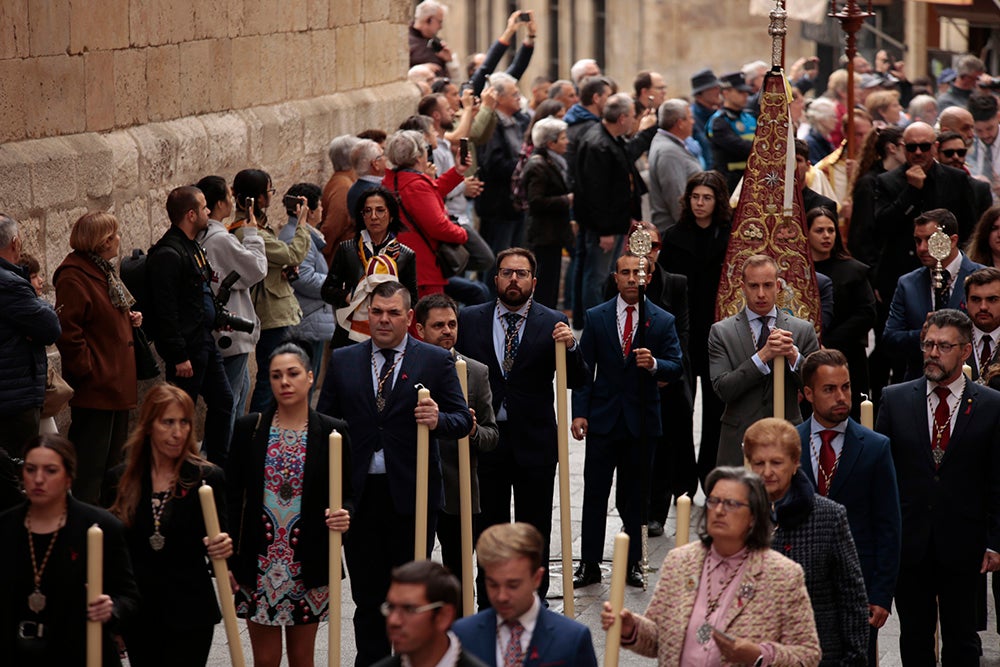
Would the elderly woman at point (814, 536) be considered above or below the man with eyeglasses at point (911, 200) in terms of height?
below

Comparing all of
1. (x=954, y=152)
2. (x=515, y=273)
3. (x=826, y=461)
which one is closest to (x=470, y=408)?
(x=515, y=273)

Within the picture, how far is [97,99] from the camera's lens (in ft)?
34.5

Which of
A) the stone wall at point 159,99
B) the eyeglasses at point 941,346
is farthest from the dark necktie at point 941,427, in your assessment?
the stone wall at point 159,99

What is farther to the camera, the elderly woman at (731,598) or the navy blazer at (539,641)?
the elderly woman at (731,598)

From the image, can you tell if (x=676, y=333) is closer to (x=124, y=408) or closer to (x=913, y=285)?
(x=913, y=285)

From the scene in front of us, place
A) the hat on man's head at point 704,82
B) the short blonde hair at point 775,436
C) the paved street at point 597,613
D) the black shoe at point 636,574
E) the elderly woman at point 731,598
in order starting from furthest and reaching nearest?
the hat on man's head at point 704,82
the black shoe at point 636,574
the paved street at point 597,613
the short blonde hair at point 775,436
the elderly woman at point 731,598

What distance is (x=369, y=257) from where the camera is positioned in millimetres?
10250

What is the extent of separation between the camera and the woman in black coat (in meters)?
10.2

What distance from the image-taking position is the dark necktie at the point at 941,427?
25.0ft

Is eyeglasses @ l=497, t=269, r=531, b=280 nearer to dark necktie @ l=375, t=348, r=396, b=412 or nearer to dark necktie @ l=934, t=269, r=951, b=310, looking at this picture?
dark necktie @ l=375, t=348, r=396, b=412

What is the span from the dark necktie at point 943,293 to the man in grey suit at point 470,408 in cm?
283

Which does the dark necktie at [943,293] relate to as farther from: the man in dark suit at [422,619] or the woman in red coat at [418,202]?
the man in dark suit at [422,619]

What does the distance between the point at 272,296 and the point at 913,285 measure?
386 centimetres

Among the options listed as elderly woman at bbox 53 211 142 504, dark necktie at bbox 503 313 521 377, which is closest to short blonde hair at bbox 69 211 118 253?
elderly woman at bbox 53 211 142 504
